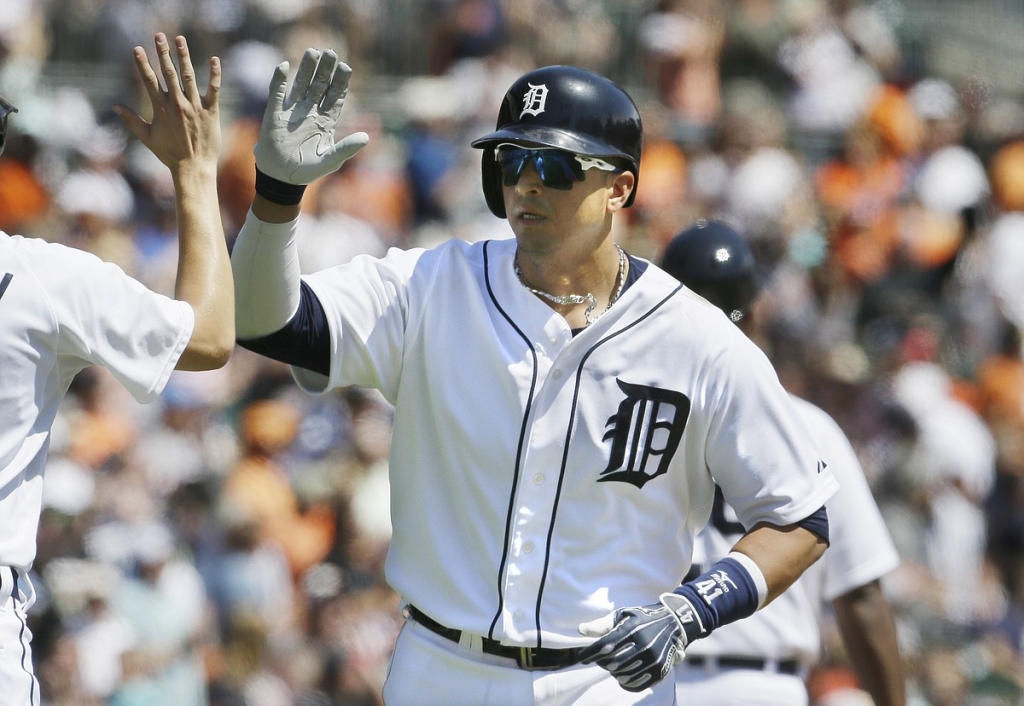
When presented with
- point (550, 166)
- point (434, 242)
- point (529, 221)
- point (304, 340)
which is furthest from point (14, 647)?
point (434, 242)

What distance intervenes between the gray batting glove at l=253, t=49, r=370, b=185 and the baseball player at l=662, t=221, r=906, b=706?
166 centimetres

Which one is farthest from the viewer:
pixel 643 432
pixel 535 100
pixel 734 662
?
pixel 734 662

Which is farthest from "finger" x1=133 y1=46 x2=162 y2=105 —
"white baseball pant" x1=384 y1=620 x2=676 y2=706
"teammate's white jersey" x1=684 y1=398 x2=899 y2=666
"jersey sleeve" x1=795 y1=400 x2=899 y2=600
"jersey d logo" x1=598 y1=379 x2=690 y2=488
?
"jersey sleeve" x1=795 y1=400 x2=899 y2=600

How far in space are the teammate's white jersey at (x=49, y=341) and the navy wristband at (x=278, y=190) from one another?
423mm

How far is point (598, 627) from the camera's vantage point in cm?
327

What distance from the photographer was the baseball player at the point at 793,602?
455 centimetres

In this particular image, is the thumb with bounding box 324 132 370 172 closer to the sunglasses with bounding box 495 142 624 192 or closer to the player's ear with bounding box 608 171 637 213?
the sunglasses with bounding box 495 142 624 192

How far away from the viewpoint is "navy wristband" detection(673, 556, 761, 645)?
3.41 m

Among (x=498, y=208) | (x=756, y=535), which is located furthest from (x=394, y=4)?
(x=756, y=535)

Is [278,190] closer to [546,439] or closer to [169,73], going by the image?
[169,73]

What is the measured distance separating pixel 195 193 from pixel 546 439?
0.97 m

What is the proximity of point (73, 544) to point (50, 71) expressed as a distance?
3.65m

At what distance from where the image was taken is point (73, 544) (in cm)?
718

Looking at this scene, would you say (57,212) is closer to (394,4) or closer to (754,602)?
(394,4)
